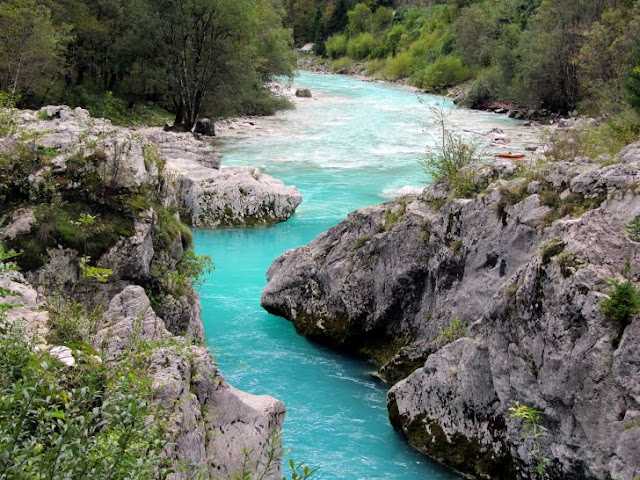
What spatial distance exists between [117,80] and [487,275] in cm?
3273

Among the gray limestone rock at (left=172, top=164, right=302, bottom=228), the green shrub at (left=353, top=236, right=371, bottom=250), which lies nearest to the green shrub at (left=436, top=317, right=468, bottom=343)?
the green shrub at (left=353, top=236, right=371, bottom=250)

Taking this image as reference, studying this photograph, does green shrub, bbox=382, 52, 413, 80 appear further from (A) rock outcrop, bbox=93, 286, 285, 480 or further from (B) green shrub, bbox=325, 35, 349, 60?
(A) rock outcrop, bbox=93, 286, 285, 480

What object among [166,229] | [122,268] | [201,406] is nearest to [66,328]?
[201,406]

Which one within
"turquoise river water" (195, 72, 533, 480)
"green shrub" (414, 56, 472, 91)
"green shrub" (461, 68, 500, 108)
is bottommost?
"turquoise river water" (195, 72, 533, 480)

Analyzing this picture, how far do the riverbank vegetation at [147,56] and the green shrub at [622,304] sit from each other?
83.9ft

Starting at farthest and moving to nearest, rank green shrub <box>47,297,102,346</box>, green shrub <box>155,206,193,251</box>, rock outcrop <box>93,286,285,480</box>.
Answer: green shrub <box>155,206,193,251</box>
green shrub <box>47,297,102,346</box>
rock outcrop <box>93,286,285,480</box>

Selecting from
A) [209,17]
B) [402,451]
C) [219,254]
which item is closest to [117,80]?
[209,17]

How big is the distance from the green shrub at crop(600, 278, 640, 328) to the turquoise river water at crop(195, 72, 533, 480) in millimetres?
2834

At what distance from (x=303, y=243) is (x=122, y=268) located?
9.46 meters

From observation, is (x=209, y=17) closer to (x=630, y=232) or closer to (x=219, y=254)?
(x=219, y=254)

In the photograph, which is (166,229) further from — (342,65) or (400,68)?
(342,65)

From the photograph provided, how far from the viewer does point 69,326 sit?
640 centimetres

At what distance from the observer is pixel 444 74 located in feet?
185

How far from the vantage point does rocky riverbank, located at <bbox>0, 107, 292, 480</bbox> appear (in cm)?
620
